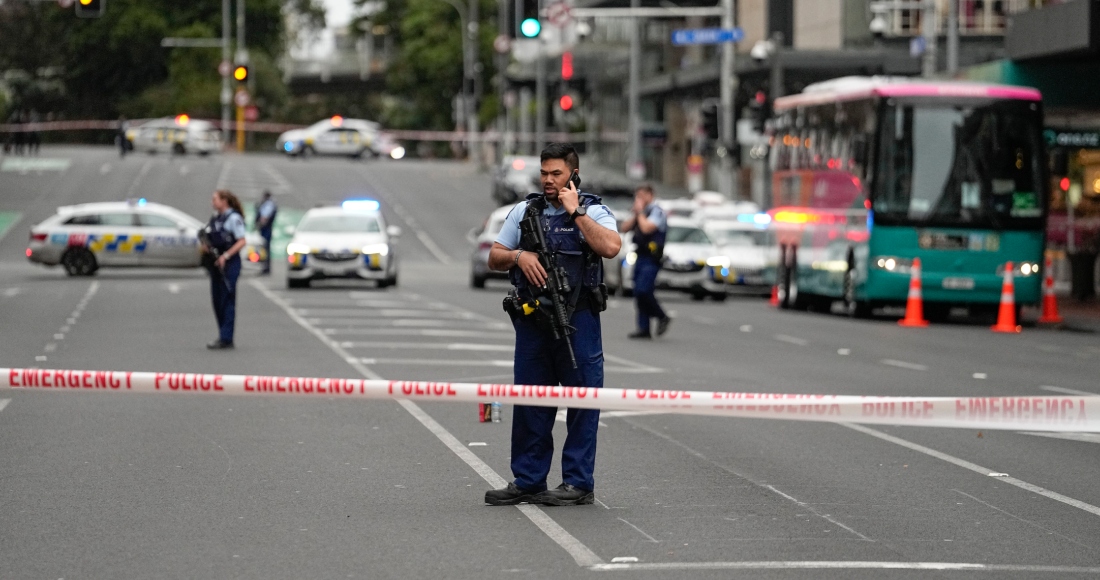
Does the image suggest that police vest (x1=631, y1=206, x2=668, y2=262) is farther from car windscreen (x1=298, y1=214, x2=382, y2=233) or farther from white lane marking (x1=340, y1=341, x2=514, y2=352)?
car windscreen (x1=298, y1=214, x2=382, y2=233)

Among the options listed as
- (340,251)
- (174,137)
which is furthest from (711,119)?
(174,137)

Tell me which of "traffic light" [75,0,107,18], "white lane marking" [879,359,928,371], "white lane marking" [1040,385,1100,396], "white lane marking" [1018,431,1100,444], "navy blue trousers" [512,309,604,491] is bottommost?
"white lane marking" [879,359,928,371]

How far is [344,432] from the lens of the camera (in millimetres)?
12969

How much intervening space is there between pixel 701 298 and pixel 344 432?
2266cm

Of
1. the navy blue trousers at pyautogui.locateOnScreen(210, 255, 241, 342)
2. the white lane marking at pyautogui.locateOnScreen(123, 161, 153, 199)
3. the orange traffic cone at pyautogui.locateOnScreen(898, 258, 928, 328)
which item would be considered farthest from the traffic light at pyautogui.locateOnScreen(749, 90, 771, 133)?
the navy blue trousers at pyautogui.locateOnScreen(210, 255, 241, 342)

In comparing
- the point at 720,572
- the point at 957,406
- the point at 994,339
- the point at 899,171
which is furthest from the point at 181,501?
the point at 899,171

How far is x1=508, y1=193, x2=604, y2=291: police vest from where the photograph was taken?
30.7 feet

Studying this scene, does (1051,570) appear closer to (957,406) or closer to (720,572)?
(957,406)

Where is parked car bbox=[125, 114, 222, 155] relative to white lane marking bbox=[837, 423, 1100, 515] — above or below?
above

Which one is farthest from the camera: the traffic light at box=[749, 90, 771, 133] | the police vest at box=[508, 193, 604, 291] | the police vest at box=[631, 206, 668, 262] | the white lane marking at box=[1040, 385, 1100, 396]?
the traffic light at box=[749, 90, 771, 133]

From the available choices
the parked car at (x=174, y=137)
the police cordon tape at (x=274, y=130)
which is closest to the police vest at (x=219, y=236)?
the police cordon tape at (x=274, y=130)

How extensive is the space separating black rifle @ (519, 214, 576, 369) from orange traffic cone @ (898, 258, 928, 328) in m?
18.1

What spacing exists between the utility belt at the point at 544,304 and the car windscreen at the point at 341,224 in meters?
24.8

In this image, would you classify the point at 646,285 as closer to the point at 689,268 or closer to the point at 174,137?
the point at 689,268
